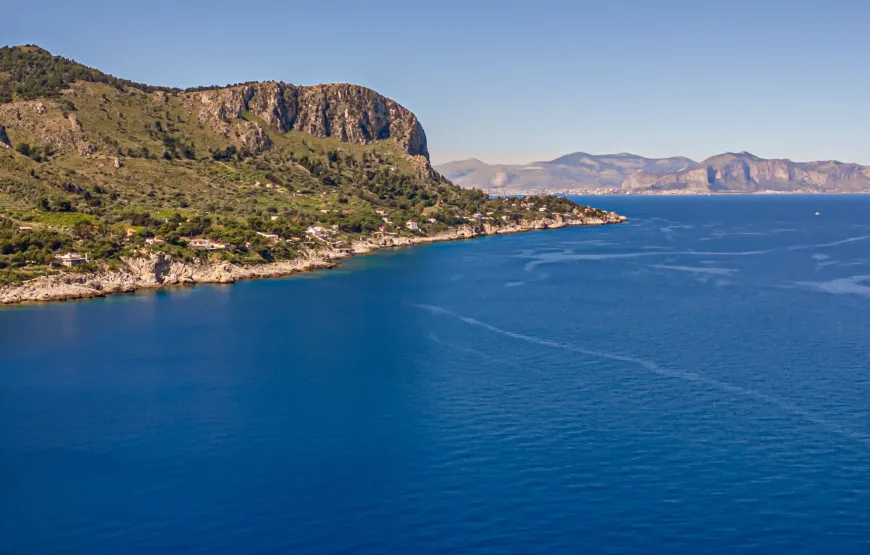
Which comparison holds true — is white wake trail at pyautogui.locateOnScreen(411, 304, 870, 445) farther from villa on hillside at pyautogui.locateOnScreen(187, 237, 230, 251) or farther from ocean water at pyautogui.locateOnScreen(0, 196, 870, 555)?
villa on hillside at pyautogui.locateOnScreen(187, 237, 230, 251)

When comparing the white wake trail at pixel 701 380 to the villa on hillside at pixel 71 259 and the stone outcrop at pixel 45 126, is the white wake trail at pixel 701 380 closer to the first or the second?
the villa on hillside at pixel 71 259

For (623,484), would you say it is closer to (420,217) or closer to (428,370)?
(428,370)

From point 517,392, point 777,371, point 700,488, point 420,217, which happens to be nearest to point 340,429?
point 517,392

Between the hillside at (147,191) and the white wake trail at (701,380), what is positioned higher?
the hillside at (147,191)

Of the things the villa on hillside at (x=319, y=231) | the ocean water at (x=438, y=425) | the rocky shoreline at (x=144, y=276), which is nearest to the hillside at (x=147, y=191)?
the villa on hillside at (x=319, y=231)

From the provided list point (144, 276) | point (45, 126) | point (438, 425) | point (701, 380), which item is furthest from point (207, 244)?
point (701, 380)

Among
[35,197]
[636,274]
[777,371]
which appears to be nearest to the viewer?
[777,371]
